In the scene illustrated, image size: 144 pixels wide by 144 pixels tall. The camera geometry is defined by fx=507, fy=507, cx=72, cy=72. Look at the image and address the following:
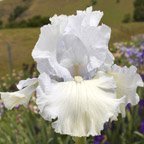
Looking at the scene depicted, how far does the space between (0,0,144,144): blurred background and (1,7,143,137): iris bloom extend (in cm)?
21

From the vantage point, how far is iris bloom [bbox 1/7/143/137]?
5.12 ft

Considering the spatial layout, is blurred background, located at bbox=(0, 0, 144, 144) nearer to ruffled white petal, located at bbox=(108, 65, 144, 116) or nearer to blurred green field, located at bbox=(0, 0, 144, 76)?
blurred green field, located at bbox=(0, 0, 144, 76)

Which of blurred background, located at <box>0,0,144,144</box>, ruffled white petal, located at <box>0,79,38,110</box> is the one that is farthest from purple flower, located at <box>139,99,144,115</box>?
ruffled white petal, located at <box>0,79,38,110</box>

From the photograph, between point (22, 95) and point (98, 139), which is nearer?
point (22, 95)

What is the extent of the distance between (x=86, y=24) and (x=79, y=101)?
385mm

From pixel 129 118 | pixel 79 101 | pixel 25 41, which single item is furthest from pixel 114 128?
pixel 25 41

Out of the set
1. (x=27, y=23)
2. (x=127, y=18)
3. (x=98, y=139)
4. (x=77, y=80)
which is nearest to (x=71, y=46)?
(x=77, y=80)

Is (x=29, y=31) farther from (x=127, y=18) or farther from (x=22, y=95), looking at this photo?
(x=22, y=95)

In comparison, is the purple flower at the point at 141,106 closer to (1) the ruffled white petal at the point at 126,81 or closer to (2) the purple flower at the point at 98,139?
(2) the purple flower at the point at 98,139

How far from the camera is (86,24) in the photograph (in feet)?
6.03

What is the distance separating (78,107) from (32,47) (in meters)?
10.3

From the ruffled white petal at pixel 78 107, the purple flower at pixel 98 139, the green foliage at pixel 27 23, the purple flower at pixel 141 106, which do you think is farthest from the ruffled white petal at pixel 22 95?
the green foliage at pixel 27 23

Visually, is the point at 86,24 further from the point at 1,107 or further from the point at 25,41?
the point at 25,41

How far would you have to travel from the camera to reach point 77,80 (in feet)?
5.60
